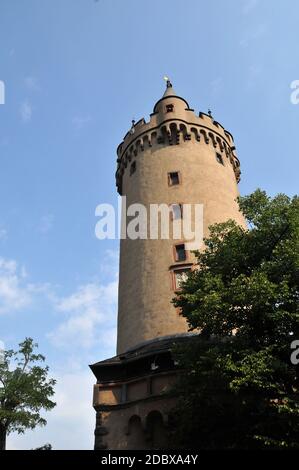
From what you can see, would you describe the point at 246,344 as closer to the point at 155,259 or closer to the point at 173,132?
the point at 155,259

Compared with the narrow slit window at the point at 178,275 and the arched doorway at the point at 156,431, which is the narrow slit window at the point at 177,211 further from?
the arched doorway at the point at 156,431

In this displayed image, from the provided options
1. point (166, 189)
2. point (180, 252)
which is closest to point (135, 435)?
point (180, 252)

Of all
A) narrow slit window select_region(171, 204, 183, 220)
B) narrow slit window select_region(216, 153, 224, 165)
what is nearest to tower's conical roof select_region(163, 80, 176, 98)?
narrow slit window select_region(216, 153, 224, 165)

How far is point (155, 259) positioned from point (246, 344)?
10.6 meters

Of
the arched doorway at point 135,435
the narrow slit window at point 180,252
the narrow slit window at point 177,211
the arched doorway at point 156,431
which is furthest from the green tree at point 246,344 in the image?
the narrow slit window at point 177,211

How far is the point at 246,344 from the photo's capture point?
1326 cm

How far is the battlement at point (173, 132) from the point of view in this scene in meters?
28.9

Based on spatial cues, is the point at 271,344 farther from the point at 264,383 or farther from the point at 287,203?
the point at 287,203

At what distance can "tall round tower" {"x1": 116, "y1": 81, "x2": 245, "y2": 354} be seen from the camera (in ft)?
71.9

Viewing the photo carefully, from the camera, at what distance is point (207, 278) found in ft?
49.5

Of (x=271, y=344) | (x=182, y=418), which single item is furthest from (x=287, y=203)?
(x=182, y=418)

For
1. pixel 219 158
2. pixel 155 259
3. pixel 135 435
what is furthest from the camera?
pixel 219 158

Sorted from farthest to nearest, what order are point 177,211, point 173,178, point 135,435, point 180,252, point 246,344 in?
point 173,178 < point 177,211 < point 180,252 < point 135,435 < point 246,344
